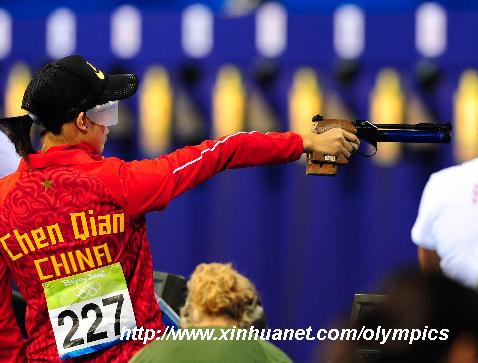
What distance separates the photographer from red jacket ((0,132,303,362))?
10.0 feet

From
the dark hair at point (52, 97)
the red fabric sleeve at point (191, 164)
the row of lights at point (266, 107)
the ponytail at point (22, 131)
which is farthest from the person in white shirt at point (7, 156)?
the row of lights at point (266, 107)

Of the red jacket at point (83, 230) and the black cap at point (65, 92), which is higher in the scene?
the black cap at point (65, 92)

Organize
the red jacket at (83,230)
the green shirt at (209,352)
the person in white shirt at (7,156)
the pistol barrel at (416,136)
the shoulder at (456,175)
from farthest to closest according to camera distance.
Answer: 1. the person in white shirt at (7,156)
2. the shoulder at (456,175)
3. the pistol barrel at (416,136)
4. the red jacket at (83,230)
5. the green shirt at (209,352)

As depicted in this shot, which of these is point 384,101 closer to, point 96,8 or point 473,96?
point 473,96

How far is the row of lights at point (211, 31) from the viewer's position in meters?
5.58

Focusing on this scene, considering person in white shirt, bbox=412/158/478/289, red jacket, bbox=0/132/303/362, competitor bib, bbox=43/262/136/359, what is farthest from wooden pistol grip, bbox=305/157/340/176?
competitor bib, bbox=43/262/136/359

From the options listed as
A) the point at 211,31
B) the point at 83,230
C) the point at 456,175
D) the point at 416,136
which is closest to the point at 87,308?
the point at 83,230

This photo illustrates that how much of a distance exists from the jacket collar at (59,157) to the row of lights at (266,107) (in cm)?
265

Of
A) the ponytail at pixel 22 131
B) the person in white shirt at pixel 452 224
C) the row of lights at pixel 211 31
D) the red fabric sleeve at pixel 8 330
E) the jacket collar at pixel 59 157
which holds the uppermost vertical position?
the row of lights at pixel 211 31

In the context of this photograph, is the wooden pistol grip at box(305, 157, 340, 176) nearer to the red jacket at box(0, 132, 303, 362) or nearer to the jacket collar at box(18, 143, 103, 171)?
the red jacket at box(0, 132, 303, 362)

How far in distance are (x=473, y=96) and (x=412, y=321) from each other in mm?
4010

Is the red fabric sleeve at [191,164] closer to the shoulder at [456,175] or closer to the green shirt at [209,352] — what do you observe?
the green shirt at [209,352]

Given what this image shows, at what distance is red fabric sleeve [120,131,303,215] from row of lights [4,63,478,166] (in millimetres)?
2473

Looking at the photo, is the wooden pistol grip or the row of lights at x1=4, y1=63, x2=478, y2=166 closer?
the wooden pistol grip
